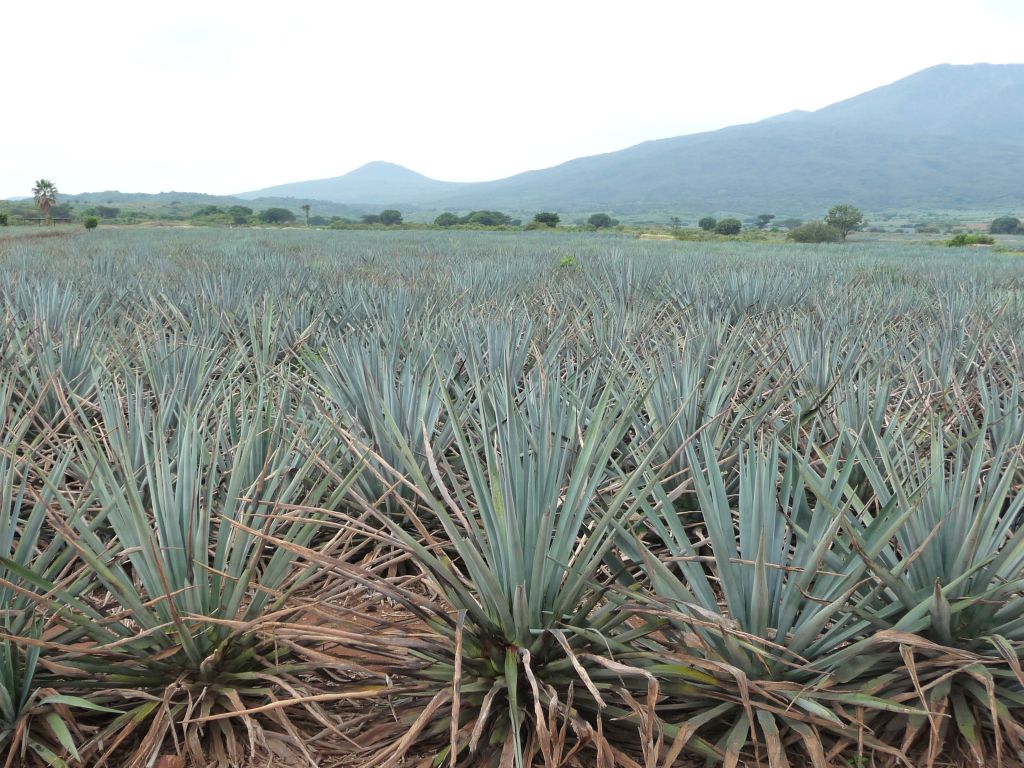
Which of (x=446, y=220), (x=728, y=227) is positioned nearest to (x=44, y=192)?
Result: (x=446, y=220)

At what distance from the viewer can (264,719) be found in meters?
1.56

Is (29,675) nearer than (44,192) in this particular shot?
Yes

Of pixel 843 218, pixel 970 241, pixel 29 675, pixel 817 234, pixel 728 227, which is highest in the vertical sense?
pixel 29 675

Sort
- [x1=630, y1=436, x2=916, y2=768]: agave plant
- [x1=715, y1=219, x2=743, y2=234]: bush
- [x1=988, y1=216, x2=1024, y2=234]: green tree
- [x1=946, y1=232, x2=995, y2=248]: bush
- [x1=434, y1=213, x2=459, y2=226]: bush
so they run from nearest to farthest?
[x1=630, y1=436, x2=916, y2=768]: agave plant < [x1=946, y1=232, x2=995, y2=248]: bush < [x1=715, y1=219, x2=743, y2=234]: bush < [x1=434, y1=213, x2=459, y2=226]: bush < [x1=988, y1=216, x2=1024, y2=234]: green tree

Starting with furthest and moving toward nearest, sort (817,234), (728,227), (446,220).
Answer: (446,220) < (728,227) < (817,234)

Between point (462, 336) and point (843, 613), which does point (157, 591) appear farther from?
point (462, 336)

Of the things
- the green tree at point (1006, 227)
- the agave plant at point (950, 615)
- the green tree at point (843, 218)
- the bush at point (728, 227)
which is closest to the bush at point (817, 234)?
the green tree at point (843, 218)

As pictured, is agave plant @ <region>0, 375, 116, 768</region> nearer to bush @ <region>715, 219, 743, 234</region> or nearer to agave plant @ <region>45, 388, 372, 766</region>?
agave plant @ <region>45, 388, 372, 766</region>

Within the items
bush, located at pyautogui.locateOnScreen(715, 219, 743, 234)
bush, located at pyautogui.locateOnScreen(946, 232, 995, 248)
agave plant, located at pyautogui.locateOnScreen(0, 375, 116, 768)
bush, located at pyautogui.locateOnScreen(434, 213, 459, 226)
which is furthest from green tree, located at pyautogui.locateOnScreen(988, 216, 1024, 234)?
agave plant, located at pyautogui.locateOnScreen(0, 375, 116, 768)

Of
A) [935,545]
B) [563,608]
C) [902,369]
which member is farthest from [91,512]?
[902,369]

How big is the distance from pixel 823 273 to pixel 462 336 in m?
7.61

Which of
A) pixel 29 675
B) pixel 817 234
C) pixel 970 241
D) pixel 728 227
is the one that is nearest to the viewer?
pixel 29 675

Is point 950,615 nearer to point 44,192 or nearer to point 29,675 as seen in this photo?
point 29,675

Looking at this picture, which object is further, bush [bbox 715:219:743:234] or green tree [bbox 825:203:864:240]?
bush [bbox 715:219:743:234]
